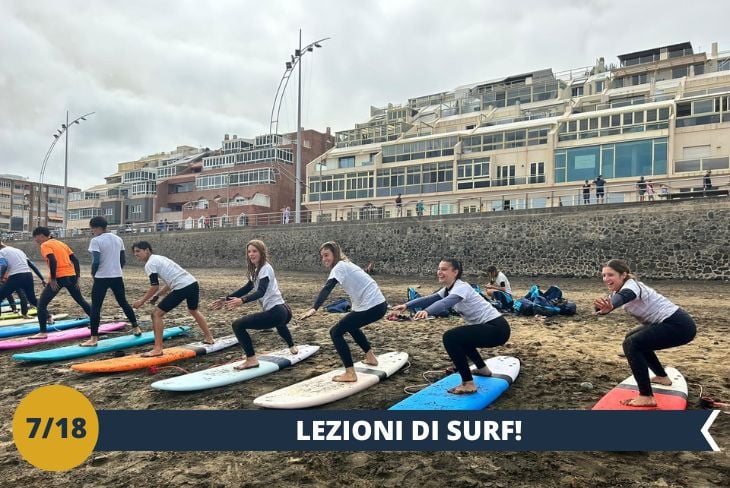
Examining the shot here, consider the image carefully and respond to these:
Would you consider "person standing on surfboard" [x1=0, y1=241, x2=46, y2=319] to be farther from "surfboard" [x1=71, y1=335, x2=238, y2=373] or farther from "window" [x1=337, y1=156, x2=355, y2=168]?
→ "window" [x1=337, y1=156, x2=355, y2=168]

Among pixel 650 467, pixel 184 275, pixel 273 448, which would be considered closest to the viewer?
pixel 650 467

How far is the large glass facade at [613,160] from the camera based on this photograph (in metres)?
32.3

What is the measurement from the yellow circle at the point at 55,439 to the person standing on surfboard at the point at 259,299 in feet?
7.58

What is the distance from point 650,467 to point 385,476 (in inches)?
86.4

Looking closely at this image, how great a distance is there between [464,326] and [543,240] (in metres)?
20.6

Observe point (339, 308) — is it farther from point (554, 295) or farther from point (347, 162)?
point (347, 162)

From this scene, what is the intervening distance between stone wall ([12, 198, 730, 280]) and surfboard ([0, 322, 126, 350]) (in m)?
19.7

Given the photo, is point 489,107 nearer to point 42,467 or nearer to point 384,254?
point 384,254

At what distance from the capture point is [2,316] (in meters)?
11.7

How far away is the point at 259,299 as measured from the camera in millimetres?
6648

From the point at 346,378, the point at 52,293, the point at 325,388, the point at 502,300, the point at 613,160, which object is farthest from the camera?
the point at 613,160

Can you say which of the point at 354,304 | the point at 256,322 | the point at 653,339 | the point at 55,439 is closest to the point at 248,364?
the point at 256,322

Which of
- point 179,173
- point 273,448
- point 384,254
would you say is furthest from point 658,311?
point 179,173

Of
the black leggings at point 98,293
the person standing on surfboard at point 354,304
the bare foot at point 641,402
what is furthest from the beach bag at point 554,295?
the black leggings at point 98,293
